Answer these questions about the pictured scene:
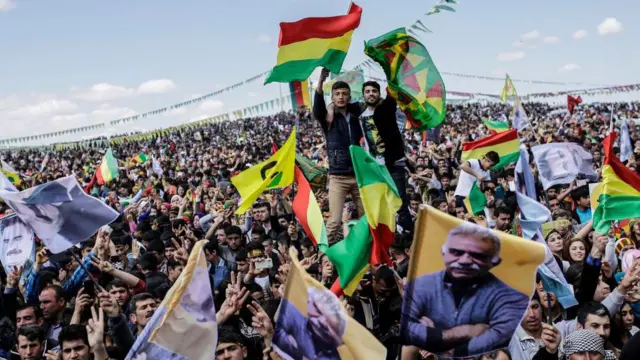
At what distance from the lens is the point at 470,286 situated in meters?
2.76

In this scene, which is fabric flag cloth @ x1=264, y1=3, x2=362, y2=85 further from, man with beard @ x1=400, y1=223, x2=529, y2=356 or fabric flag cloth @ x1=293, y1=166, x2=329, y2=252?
man with beard @ x1=400, y1=223, x2=529, y2=356

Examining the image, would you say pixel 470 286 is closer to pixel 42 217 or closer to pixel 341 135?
pixel 341 135

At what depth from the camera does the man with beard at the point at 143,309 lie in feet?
14.1

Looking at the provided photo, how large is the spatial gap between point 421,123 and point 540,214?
5.70 ft

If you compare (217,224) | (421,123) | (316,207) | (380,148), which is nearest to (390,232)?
(316,207)

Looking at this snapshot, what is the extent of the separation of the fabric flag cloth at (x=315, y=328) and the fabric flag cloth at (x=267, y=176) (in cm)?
371

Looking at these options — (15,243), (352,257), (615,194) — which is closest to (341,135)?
(352,257)

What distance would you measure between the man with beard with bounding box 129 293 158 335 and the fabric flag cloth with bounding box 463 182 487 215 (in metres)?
4.88

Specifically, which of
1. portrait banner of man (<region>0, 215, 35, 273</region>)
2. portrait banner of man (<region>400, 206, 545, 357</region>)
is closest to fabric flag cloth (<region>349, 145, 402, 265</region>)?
portrait banner of man (<region>400, 206, 545, 357</region>)

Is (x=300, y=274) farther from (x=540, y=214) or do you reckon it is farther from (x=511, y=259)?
(x=540, y=214)

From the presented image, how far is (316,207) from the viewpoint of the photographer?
5.90 metres

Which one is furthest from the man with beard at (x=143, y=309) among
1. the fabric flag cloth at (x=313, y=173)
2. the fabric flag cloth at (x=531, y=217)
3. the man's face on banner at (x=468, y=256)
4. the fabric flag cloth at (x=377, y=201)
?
the fabric flag cloth at (x=313, y=173)

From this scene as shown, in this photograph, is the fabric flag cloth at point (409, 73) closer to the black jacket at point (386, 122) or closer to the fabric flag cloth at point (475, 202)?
the black jacket at point (386, 122)

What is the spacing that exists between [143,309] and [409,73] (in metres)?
3.61
